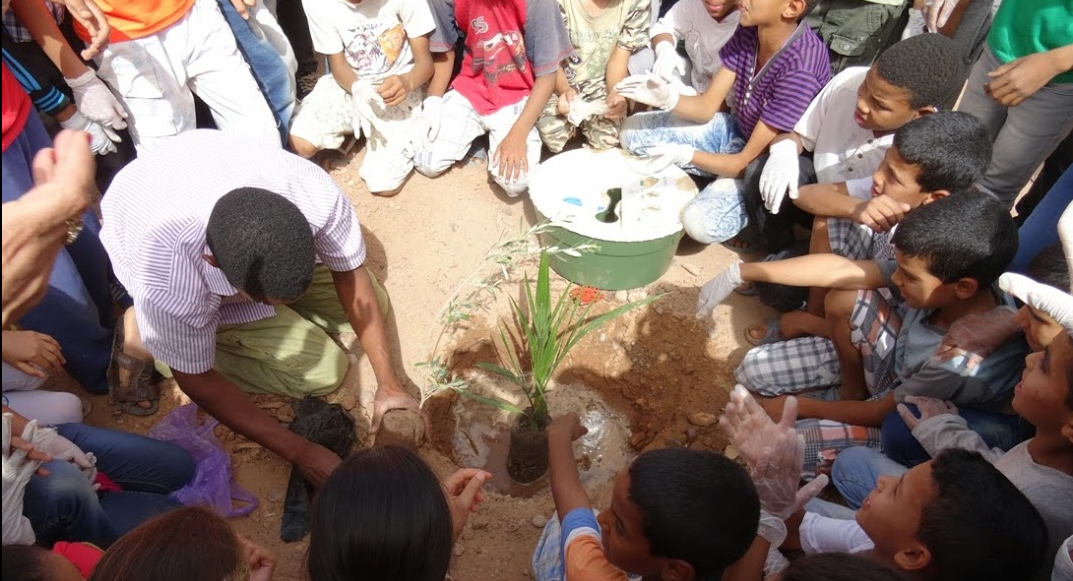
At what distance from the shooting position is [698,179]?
3469 mm

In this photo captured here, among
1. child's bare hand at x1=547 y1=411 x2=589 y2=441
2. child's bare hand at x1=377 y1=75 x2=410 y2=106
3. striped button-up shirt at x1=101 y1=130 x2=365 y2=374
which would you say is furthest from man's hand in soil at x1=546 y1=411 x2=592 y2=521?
child's bare hand at x1=377 y1=75 x2=410 y2=106

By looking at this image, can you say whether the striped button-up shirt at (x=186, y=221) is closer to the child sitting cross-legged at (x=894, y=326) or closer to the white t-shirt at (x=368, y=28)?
the white t-shirt at (x=368, y=28)

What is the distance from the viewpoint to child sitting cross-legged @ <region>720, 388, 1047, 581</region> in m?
1.38

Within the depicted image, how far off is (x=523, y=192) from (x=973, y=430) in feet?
7.05

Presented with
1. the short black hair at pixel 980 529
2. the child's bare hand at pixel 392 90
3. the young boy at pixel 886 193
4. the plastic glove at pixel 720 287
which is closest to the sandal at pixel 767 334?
the young boy at pixel 886 193

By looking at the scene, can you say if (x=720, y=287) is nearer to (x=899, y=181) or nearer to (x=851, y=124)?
(x=899, y=181)

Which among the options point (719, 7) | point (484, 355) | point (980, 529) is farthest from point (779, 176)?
point (980, 529)

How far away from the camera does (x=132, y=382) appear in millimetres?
2545

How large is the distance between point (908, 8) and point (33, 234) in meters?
3.62

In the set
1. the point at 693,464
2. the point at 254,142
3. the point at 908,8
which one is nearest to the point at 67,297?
the point at 254,142

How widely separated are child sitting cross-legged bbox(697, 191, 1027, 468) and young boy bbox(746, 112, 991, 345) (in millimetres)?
153

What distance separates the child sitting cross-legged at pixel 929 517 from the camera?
1.38 metres

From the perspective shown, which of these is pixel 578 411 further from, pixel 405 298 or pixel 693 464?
pixel 693 464

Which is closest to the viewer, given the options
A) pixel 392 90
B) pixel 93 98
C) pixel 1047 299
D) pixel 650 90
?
pixel 1047 299
